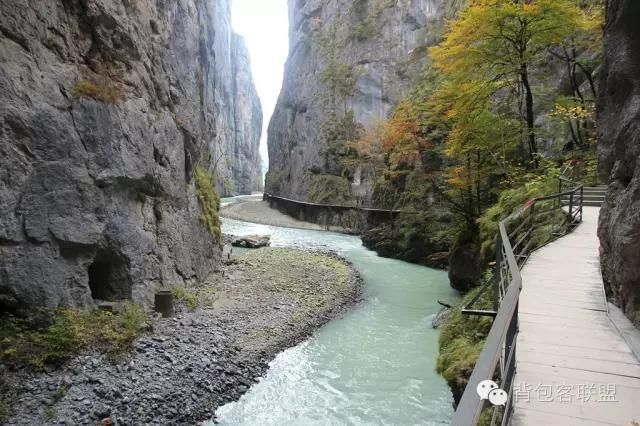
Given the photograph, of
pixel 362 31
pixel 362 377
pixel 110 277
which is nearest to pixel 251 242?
pixel 110 277

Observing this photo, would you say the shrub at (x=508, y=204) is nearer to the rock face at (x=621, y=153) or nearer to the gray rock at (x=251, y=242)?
the rock face at (x=621, y=153)

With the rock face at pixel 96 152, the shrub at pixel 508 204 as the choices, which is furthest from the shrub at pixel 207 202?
the shrub at pixel 508 204

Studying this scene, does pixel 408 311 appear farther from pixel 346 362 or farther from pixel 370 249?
pixel 370 249

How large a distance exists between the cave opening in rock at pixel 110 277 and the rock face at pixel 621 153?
10112 millimetres

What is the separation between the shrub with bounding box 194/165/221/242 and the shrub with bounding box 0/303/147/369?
22.7ft

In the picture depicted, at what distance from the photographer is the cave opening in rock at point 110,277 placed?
9.92m

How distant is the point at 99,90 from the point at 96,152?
5.29ft

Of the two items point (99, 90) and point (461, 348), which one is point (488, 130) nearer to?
point (461, 348)

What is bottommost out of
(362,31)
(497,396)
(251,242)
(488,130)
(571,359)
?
(251,242)

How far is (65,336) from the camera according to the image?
748 centimetres

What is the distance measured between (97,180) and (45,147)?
4.73 ft

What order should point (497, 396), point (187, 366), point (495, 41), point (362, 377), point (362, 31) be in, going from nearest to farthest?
point (497, 396) → point (187, 366) → point (362, 377) → point (495, 41) → point (362, 31)

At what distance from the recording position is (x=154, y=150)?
12016mm

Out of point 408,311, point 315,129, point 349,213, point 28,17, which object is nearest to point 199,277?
point 408,311
